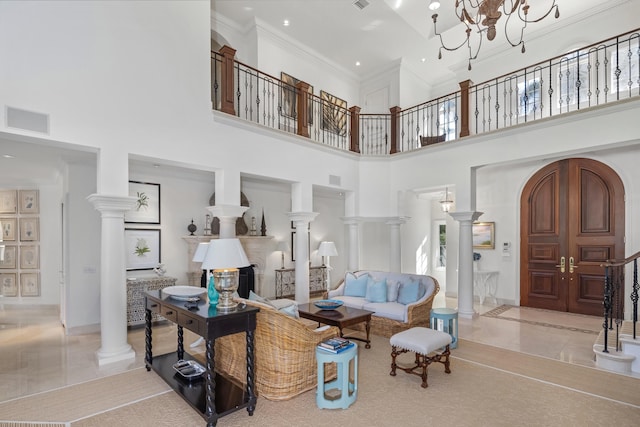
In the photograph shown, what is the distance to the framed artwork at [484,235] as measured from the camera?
26.4 feet

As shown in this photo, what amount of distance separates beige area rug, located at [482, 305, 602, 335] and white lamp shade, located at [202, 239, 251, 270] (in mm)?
5766

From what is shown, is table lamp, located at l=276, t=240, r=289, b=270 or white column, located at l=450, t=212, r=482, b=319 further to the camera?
table lamp, located at l=276, t=240, r=289, b=270

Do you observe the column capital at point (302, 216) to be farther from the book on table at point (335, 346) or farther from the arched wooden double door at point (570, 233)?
the arched wooden double door at point (570, 233)

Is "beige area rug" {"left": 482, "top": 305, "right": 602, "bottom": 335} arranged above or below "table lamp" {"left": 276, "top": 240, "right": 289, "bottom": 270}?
below

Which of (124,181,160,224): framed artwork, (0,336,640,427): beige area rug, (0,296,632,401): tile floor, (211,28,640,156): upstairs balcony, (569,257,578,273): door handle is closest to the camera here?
(0,336,640,427): beige area rug

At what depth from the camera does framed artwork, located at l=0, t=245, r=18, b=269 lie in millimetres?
7809

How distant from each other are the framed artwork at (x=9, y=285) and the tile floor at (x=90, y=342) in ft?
1.60

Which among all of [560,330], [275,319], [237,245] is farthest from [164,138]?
[560,330]

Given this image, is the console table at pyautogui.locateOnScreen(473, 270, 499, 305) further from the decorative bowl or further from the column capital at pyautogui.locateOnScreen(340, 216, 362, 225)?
the decorative bowl

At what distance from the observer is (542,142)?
18.8 feet

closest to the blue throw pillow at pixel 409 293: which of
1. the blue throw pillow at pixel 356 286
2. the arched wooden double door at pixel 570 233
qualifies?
the blue throw pillow at pixel 356 286

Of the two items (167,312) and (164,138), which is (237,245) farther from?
(164,138)

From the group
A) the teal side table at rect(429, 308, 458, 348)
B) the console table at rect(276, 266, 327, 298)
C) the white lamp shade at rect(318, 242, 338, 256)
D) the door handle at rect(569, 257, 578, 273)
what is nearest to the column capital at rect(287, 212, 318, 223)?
the white lamp shade at rect(318, 242, 338, 256)

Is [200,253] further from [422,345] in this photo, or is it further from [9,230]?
[9,230]
